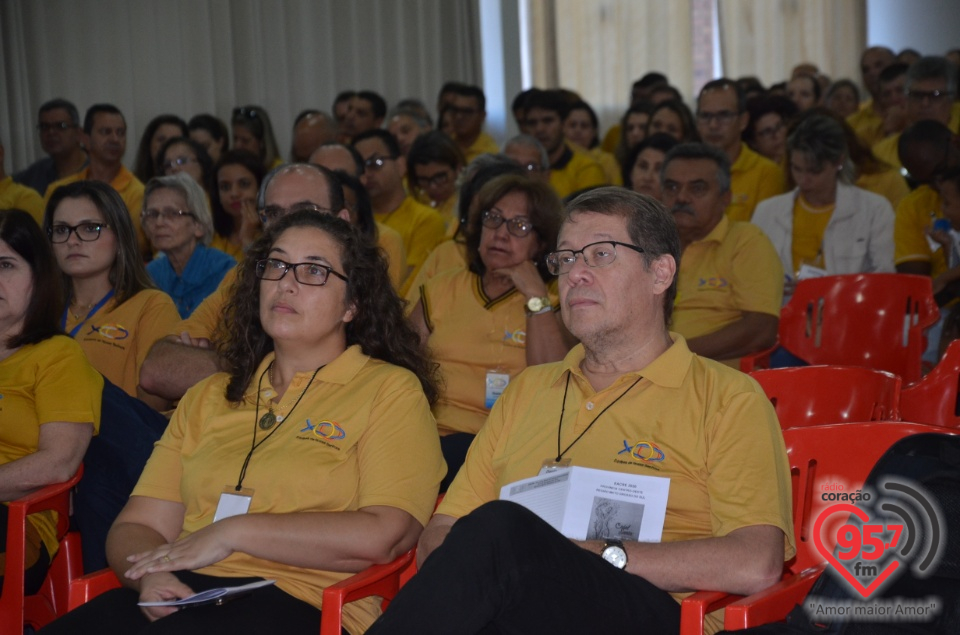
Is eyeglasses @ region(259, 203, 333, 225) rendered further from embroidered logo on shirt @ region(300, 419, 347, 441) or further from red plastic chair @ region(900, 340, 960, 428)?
red plastic chair @ region(900, 340, 960, 428)

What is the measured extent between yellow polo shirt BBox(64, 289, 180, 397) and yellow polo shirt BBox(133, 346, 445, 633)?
927mm

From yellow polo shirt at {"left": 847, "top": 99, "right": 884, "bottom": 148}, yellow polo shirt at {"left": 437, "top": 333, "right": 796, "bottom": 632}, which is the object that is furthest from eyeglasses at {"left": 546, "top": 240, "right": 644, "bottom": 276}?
yellow polo shirt at {"left": 847, "top": 99, "right": 884, "bottom": 148}

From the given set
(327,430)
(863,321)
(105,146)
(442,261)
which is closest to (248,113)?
(105,146)

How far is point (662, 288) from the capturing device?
2.07 m

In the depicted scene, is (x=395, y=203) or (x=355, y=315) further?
(x=395, y=203)

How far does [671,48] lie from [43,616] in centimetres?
819

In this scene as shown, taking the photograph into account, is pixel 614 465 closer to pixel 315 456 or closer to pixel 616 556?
pixel 616 556

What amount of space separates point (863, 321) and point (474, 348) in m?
1.38

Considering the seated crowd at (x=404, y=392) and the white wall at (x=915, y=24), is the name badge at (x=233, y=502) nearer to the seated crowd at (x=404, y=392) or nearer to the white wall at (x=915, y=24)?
the seated crowd at (x=404, y=392)

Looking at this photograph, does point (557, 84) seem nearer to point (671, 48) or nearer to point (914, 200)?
point (671, 48)

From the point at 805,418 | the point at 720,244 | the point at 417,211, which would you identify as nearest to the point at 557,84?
the point at 417,211

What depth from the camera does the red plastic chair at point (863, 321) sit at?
3438mm

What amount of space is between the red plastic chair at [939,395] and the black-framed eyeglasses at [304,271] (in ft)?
4.82

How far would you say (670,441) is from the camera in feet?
6.32
